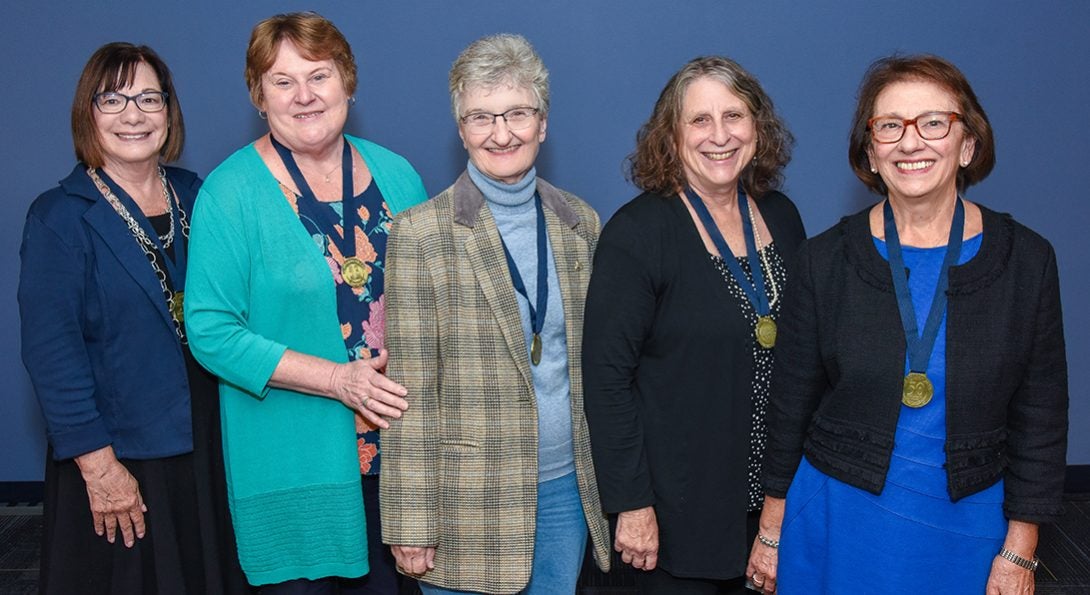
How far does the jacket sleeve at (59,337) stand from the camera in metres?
2.47

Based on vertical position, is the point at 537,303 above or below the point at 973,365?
above

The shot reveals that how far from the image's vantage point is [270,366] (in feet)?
7.79

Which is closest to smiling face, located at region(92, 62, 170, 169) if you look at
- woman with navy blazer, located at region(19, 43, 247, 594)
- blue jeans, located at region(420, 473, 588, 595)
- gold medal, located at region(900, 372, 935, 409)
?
woman with navy blazer, located at region(19, 43, 247, 594)

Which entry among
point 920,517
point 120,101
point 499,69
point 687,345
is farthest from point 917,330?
point 120,101

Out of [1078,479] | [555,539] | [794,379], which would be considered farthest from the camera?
[1078,479]

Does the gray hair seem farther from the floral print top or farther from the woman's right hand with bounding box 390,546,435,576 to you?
the woman's right hand with bounding box 390,546,435,576

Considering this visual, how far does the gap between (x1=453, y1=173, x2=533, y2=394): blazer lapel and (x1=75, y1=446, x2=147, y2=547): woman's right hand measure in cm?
111

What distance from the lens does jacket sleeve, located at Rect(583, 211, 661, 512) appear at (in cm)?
226

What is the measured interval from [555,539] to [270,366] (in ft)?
2.64

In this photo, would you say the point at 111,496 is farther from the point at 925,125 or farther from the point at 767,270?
the point at 925,125

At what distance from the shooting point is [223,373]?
7.89 ft

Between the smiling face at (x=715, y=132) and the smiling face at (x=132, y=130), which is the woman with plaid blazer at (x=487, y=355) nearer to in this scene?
the smiling face at (x=715, y=132)

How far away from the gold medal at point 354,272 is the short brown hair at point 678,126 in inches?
28.2

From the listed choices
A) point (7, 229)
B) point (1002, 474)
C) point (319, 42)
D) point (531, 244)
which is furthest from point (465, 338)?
point (7, 229)
